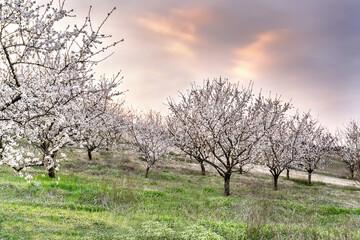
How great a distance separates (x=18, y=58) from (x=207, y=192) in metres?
15.7

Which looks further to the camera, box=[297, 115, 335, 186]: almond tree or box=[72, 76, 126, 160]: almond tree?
box=[297, 115, 335, 186]: almond tree

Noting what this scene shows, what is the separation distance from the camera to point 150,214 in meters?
12.7

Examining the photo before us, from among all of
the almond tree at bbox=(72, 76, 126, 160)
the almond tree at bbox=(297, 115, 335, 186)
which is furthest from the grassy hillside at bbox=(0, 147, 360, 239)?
the almond tree at bbox=(297, 115, 335, 186)

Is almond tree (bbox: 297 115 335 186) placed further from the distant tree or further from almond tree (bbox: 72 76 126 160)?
almond tree (bbox: 72 76 126 160)

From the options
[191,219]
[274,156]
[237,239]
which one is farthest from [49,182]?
[274,156]

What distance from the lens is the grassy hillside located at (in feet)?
31.7

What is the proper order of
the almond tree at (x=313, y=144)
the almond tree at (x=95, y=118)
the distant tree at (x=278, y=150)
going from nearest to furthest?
the almond tree at (x=95, y=118)
the distant tree at (x=278, y=150)
the almond tree at (x=313, y=144)

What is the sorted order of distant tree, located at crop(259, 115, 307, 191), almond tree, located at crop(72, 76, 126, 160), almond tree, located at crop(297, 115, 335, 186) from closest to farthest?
almond tree, located at crop(72, 76, 126, 160) < distant tree, located at crop(259, 115, 307, 191) < almond tree, located at crop(297, 115, 335, 186)

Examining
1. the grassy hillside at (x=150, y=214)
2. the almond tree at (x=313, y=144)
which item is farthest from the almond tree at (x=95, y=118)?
the almond tree at (x=313, y=144)

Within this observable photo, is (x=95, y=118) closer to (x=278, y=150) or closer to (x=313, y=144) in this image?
(x=278, y=150)

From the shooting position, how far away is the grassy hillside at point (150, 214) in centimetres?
965

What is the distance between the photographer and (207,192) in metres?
19.6

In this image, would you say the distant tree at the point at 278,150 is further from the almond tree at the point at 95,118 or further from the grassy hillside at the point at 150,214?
the almond tree at the point at 95,118

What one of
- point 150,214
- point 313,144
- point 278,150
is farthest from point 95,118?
point 313,144
